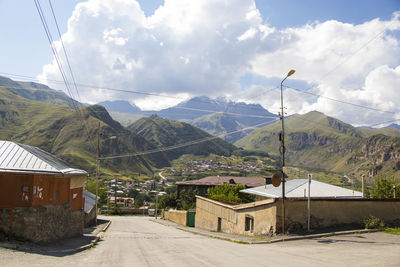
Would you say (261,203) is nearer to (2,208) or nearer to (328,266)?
(328,266)

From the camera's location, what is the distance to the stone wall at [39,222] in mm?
14172

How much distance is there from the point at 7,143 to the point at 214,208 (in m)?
21.2

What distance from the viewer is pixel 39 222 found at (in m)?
15.0

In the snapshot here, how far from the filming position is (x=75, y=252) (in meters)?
14.9

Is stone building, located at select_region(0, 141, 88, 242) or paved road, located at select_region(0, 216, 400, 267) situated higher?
stone building, located at select_region(0, 141, 88, 242)

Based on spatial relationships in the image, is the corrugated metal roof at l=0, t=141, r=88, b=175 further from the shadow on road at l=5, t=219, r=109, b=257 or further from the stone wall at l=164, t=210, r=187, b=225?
the stone wall at l=164, t=210, r=187, b=225

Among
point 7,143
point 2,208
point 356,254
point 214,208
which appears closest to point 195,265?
point 356,254

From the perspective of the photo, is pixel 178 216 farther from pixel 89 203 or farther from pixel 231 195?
pixel 89 203

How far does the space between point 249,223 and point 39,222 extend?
14479mm

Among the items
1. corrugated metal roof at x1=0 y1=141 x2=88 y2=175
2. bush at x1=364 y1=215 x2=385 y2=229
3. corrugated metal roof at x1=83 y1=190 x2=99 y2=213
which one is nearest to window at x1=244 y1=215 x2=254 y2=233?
bush at x1=364 y1=215 x2=385 y2=229

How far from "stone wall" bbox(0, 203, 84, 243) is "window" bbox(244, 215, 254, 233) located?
12.5m

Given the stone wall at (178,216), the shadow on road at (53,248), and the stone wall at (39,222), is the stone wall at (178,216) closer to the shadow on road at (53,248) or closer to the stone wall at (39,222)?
the stone wall at (39,222)

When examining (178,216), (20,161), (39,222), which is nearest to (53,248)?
(39,222)

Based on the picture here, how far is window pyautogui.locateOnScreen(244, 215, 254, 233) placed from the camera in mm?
22375
